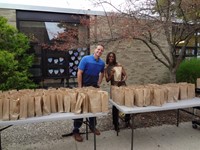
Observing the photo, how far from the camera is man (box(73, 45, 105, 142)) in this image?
3.93 meters

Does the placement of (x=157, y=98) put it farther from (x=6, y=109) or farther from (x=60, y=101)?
(x=6, y=109)

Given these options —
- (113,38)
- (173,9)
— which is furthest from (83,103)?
(173,9)

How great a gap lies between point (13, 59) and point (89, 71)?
2.92 m

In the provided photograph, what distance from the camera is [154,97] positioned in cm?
351

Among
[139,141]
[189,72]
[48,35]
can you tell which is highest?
[48,35]

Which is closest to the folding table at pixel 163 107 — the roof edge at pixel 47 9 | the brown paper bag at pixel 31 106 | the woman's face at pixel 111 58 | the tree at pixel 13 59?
the woman's face at pixel 111 58

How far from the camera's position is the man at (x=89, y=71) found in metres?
3.93

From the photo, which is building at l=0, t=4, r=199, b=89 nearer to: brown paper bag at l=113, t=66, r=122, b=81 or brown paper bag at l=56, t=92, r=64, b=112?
brown paper bag at l=113, t=66, r=122, b=81

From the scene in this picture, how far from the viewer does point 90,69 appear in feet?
13.1

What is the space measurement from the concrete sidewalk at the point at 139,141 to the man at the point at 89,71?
0.21m

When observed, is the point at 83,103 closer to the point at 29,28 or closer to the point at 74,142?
the point at 74,142

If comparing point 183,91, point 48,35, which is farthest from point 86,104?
point 48,35

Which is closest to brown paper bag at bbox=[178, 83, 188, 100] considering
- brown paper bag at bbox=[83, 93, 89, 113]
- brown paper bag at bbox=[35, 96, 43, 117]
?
brown paper bag at bbox=[83, 93, 89, 113]

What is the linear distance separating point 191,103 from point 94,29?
3.42 meters
